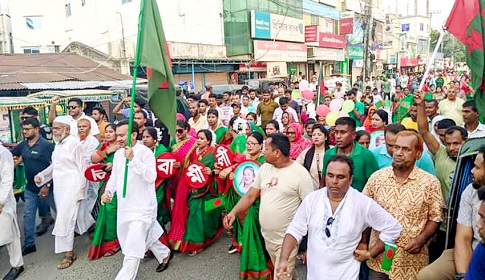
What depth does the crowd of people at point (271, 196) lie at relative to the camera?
2.59 meters

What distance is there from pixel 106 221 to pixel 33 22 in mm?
27022

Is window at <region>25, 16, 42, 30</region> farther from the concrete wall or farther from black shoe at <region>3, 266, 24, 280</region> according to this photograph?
black shoe at <region>3, 266, 24, 280</region>

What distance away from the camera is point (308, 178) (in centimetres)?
337

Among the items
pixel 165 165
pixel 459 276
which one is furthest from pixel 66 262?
pixel 459 276

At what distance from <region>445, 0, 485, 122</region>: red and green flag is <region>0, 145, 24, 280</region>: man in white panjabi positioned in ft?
14.5

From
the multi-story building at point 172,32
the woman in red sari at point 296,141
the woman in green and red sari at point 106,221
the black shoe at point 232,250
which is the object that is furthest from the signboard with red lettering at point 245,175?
the multi-story building at point 172,32

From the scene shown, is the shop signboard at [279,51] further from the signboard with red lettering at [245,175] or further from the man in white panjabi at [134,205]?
the man in white panjabi at [134,205]

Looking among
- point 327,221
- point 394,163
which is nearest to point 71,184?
point 327,221

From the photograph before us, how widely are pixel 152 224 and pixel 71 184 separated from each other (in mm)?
1157

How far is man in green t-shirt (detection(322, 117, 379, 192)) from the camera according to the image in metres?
3.58

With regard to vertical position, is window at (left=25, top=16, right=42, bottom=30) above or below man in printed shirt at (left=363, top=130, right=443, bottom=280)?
above

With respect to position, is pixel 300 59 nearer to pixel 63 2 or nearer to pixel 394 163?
pixel 63 2

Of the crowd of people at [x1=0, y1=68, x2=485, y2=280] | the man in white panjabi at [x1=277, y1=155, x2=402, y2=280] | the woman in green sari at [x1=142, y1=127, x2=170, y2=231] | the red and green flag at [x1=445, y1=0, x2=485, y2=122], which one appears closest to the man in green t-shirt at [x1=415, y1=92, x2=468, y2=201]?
the crowd of people at [x1=0, y1=68, x2=485, y2=280]

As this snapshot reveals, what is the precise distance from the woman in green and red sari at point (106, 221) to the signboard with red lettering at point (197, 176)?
2.97 feet
